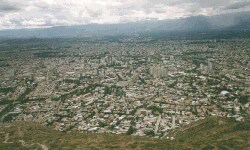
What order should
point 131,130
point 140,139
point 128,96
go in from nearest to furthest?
1. point 140,139
2. point 131,130
3. point 128,96

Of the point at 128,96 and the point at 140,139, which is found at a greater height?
the point at 140,139

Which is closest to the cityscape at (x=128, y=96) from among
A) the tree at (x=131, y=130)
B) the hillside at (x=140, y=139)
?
the tree at (x=131, y=130)

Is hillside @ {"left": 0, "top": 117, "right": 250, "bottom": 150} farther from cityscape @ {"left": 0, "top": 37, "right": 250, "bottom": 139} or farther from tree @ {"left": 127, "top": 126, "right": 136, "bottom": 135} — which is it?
cityscape @ {"left": 0, "top": 37, "right": 250, "bottom": 139}

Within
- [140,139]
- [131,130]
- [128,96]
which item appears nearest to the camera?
[140,139]

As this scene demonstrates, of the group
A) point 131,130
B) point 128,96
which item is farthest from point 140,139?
point 128,96

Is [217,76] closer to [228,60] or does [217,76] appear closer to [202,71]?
[202,71]

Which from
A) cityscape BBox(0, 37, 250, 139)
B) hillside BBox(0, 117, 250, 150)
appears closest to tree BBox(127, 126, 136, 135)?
cityscape BBox(0, 37, 250, 139)

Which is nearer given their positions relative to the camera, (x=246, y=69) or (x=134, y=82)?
(x=134, y=82)

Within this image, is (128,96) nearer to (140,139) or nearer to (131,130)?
(131,130)

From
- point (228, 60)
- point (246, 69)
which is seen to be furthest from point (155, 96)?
point (228, 60)

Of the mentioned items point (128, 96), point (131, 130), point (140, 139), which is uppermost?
point (140, 139)
